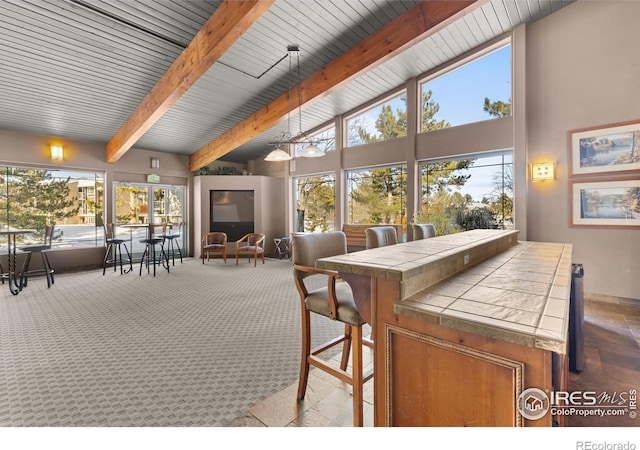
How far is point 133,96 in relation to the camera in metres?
4.60

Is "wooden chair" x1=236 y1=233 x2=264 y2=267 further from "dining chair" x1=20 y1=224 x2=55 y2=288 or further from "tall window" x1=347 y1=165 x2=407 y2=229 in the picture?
"dining chair" x1=20 y1=224 x2=55 y2=288

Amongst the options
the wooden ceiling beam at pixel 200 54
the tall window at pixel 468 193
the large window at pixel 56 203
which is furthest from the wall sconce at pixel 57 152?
the tall window at pixel 468 193

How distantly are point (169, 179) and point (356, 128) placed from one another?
4.74 meters

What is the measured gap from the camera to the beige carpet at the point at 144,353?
1787 mm

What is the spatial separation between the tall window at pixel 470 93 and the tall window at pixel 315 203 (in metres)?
2.58

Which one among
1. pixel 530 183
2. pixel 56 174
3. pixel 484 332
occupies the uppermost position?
pixel 56 174

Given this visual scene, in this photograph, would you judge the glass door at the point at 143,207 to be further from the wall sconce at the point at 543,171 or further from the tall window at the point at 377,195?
the wall sconce at the point at 543,171

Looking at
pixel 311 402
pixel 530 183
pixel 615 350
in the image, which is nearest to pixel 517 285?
pixel 311 402

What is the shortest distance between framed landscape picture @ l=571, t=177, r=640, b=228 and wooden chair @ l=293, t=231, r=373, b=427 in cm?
377

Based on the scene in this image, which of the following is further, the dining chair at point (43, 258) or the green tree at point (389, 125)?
the green tree at point (389, 125)

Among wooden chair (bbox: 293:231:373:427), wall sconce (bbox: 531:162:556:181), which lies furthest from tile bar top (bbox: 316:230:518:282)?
wall sconce (bbox: 531:162:556:181)

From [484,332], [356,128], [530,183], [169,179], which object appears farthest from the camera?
[169,179]

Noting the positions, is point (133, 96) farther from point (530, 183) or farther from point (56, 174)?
point (530, 183)

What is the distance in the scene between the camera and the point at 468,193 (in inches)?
198
